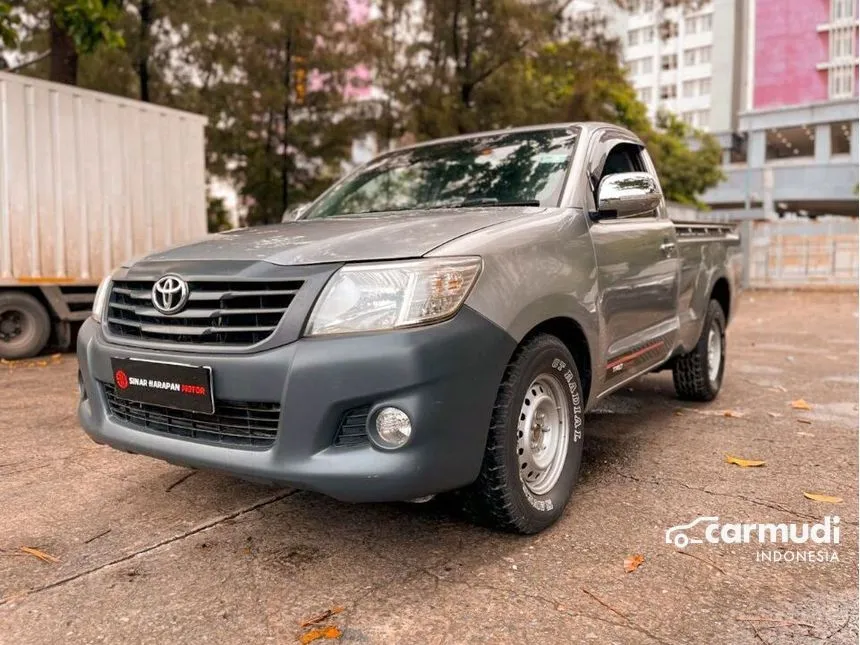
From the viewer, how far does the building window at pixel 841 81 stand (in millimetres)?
41562

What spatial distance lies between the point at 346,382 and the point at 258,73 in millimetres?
12701

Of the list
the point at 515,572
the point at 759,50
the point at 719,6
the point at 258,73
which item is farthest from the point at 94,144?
the point at 719,6

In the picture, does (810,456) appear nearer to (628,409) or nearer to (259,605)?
(628,409)

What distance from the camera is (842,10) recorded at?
41.8 metres

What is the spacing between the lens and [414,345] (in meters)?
2.29

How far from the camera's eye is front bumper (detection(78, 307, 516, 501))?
7.54ft

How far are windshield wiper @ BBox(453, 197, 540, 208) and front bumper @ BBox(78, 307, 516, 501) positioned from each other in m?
1.02

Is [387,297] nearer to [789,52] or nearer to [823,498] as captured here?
[823,498]

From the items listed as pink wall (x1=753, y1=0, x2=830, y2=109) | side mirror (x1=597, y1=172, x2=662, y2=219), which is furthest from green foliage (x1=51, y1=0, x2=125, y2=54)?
pink wall (x1=753, y1=0, x2=830, y2=109)

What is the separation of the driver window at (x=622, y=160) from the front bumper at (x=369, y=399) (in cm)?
189

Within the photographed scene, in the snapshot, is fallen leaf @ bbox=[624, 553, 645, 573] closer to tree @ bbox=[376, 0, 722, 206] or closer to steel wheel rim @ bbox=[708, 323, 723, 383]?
steel wheel rim @ bbox=[708, 323, 723, 383]

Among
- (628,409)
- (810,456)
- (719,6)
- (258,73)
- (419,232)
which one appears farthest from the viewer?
(719,6)

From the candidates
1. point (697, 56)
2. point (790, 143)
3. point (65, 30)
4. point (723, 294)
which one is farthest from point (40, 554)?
point (697, 56)

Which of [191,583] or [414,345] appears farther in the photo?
[191,583]
